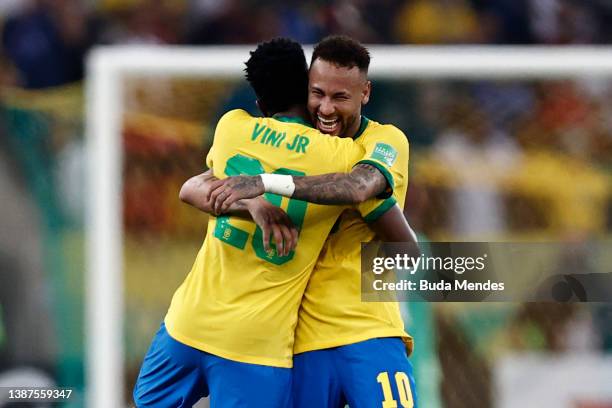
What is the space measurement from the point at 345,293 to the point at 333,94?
1.83 feet

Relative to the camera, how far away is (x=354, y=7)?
6.11m

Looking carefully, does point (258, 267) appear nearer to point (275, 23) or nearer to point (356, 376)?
point (356, 376)

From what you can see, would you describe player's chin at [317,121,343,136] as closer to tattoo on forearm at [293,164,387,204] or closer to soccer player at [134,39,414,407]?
soccer player at [134,39,414,407]

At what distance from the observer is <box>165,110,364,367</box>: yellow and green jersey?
3.21 meters

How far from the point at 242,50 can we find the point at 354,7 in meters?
0.99

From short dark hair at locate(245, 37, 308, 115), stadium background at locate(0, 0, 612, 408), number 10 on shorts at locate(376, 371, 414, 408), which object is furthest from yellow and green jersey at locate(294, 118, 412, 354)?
stadium background at locate(0, 0, 612, 408)

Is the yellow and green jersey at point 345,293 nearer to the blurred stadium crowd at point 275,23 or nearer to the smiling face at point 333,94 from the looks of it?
the smiling face at point 333,94

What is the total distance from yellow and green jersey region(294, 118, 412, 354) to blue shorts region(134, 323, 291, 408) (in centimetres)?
14

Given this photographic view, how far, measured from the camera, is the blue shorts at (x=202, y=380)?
10.6 ft

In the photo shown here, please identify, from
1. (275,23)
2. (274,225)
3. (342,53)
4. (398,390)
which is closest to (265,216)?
(274,225)

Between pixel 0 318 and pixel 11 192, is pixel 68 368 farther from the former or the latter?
pixel 11 192

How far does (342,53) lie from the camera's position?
3.26 metres

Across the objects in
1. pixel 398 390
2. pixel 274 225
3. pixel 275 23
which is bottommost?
pixel 398 390

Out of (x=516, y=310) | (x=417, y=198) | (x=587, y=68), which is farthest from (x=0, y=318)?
(x=587, y=68)
